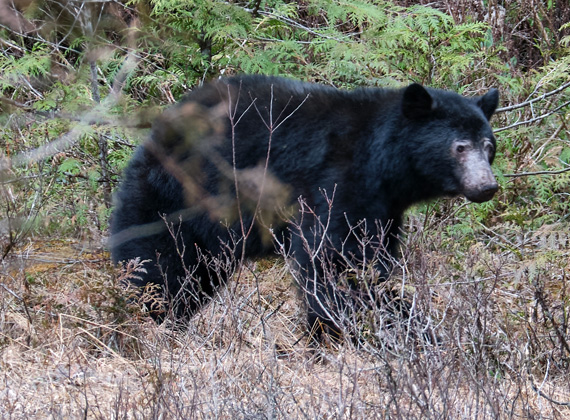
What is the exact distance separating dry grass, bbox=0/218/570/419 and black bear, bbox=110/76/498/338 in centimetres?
48

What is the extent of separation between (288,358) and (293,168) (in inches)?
65.5

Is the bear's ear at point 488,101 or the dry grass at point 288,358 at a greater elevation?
the bear's ear at point 488,101

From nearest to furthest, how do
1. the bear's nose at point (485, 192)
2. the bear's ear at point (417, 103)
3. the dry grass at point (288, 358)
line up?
the dry grass at point (288, 358)
the bear's nose at point (485, 192)
the bear's ear at point (417, 103)

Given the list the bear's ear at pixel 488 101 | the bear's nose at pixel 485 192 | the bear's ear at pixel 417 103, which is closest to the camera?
the bear's nose at pixel 485 192

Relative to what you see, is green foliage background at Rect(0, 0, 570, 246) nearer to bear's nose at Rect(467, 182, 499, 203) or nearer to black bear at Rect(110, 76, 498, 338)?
black bear at Rect(110, 76, 498, 338)

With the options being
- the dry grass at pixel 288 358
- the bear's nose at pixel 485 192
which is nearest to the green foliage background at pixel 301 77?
the dry grass at pixel 288 358

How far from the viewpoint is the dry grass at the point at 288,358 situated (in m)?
3.22

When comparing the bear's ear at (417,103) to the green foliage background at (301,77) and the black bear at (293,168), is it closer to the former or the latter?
the black bear at (293,168)

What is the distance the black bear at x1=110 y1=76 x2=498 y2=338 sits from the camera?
5355mm

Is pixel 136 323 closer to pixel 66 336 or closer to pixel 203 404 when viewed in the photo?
pixel 66 336

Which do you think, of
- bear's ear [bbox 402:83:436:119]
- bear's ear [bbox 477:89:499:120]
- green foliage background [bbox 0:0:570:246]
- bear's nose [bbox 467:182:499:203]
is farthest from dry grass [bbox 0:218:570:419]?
bear's ear [bbox 477:89:499:120]

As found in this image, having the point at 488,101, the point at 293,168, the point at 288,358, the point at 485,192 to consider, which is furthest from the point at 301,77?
the point at 288,358

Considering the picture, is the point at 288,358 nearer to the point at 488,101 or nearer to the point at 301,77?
the point at 488,101

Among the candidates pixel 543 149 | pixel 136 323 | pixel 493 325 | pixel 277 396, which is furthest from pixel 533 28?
pixel 277 396
